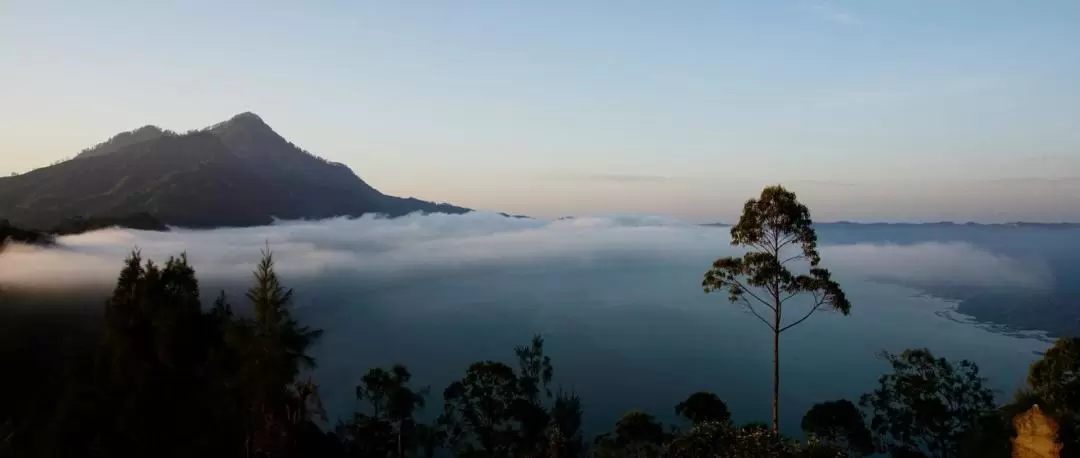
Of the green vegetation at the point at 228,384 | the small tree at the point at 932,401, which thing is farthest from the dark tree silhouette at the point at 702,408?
the green vegetation at the point at 228,384

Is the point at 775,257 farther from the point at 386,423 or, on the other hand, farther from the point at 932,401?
the point at 386,423

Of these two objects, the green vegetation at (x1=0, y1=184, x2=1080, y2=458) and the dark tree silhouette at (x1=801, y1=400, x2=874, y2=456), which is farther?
the dark tree silhouette at (x1=801, y1=400, x2=874, y2=456)

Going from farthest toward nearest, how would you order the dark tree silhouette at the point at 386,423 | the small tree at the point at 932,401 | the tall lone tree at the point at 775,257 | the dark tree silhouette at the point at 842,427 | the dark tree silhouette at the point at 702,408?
the dark tree silhouette at the point at 386,423 → the dark tree silhouette at the point at 702,408 → the dark tree silhouette at the point at 842,427 → the small tree at the point at 932,401 → the tall lone tree at the point at 775,257

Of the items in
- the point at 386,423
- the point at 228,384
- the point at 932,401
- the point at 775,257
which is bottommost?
the point at 386,423

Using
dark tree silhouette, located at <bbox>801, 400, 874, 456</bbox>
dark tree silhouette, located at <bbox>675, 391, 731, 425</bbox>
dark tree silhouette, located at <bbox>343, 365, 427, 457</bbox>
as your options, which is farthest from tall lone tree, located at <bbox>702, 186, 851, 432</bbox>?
dark tree silhouette, located at <bbox>343, 365, 427, 457</bbox>

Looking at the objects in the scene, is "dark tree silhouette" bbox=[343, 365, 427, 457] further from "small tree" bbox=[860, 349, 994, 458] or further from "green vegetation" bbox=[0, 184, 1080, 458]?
"small tree" bbox=[860, 349, 994, 458]

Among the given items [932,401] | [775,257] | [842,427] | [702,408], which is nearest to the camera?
[775,257]

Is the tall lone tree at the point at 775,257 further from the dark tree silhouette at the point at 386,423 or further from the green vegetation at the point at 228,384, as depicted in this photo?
the dark tree silhouette at the point at 386,423

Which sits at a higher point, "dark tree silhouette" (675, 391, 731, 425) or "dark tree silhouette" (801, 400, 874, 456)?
"dark tree silhouette" (675, 391, 731, 425)

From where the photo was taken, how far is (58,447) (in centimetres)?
1881

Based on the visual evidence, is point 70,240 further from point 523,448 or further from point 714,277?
point 714,277

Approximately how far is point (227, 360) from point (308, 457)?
19.0ft

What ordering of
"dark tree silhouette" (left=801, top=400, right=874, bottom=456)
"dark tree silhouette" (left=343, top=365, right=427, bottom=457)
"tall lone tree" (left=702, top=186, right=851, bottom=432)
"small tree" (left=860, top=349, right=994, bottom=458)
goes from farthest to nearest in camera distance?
"dark tree silhouette" (left=343, top=365, right=427, bottom=457) → "dark tree silhouette" (left=801, top=400, right=874, bottom=456) → "small tree" (left=860, top=349, right=994, bottom=458) → "tall lone tree" (left=702, top=186, right=851, bottom=432)

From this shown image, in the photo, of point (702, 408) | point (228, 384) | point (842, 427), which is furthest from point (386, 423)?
point (842, 427)
